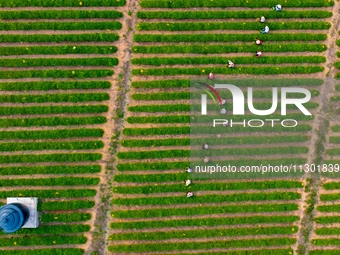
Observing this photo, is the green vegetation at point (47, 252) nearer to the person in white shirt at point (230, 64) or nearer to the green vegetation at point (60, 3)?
the person in white shirt at point (230, 64)

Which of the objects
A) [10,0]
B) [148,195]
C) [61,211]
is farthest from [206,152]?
[10,0]

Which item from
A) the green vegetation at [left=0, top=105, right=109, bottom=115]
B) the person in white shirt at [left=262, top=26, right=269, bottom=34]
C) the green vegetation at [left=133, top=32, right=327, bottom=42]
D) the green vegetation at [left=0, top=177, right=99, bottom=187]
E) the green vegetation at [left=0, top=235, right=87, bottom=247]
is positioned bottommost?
the green vegetation at [left=0, top=235, right=87, bottom=247]

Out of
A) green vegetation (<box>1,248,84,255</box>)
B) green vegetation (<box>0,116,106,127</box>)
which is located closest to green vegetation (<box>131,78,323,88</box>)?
green vegetation (<box>0,116,106,127</box>)

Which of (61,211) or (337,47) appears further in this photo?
(337,47)

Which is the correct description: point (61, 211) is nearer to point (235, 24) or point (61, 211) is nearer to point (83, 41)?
point (83, 41)

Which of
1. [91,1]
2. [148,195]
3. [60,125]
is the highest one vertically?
[91,1]

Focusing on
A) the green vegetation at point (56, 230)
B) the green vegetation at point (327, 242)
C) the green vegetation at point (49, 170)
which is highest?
the green vegetation at point (49, 170)

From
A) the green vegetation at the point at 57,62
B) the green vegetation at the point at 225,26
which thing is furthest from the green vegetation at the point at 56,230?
the green vegetation at the point at 225,26

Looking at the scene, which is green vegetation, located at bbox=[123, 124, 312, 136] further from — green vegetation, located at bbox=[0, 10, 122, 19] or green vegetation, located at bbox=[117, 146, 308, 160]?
green vegetation, located at bbox=[0, 10, 122, 19]

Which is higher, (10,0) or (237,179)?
(10,0)
